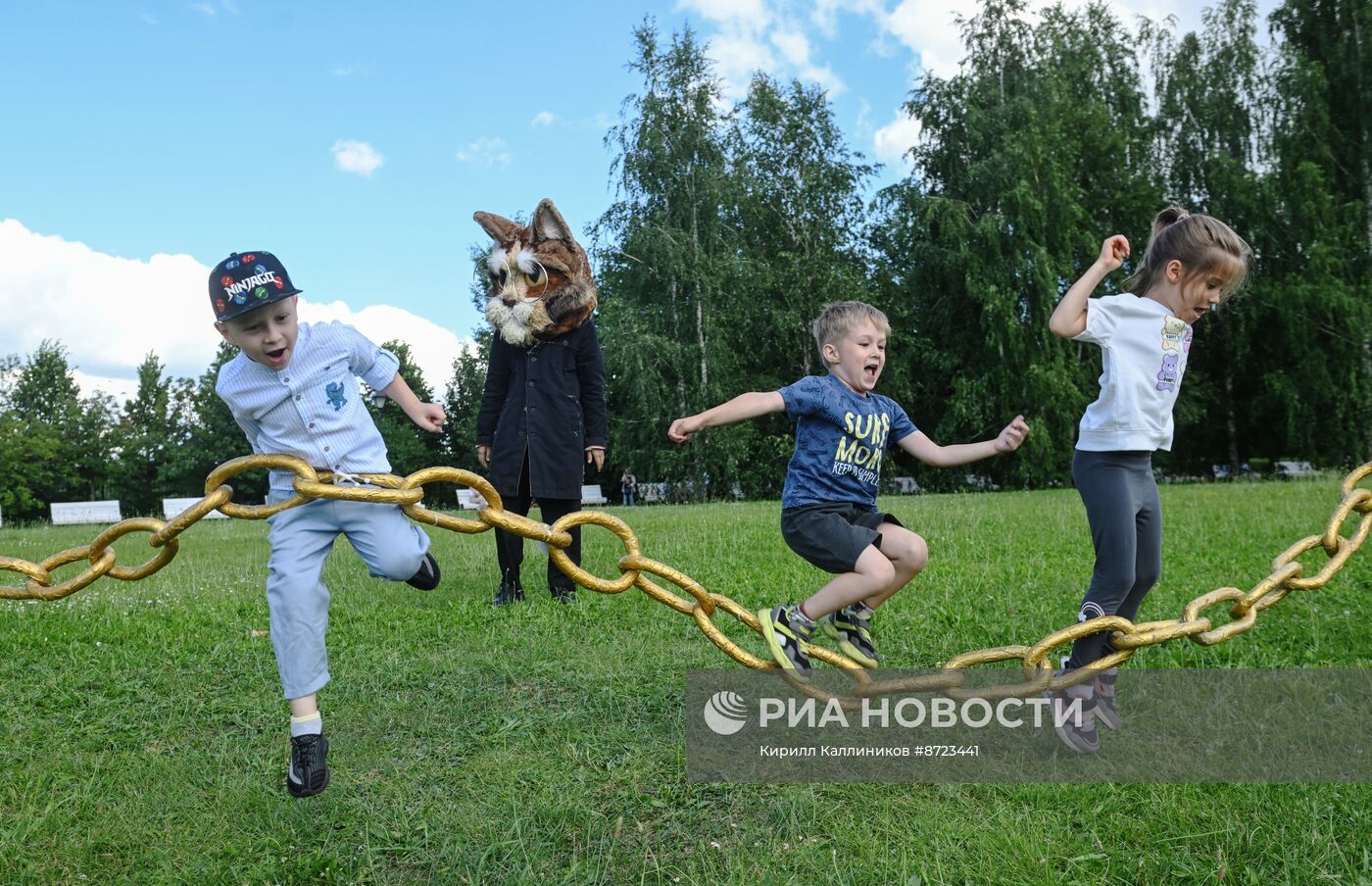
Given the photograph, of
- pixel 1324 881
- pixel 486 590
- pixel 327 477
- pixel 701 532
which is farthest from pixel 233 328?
pixel 701 532

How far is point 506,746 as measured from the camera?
3848mm

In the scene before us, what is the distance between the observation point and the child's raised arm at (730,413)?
3191 millimetres

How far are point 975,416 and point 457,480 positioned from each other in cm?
2726

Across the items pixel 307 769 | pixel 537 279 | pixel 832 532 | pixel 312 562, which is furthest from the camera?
pixel 537 279

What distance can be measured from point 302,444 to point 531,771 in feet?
4.68

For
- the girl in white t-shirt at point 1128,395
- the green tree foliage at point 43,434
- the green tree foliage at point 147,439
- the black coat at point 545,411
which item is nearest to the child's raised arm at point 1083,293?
the girl in white t-shirt at point 1128,395

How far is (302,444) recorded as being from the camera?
11.3 feet

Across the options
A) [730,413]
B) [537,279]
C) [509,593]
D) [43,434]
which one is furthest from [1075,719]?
[43,434]

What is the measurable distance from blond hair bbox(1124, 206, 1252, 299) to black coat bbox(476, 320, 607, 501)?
357 cm

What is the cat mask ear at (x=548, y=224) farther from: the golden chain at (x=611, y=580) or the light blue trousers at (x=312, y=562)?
the golden chain at (x=611, y=580)

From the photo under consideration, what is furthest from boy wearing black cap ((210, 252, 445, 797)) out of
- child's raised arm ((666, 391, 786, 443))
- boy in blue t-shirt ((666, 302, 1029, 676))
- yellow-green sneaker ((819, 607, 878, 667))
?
yellow-green sneaker ((819, 607, 878, 667))

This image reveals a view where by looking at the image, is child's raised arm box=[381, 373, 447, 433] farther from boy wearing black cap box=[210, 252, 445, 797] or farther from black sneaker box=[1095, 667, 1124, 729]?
black sneaker box=[1095, 667, 1124, 729]

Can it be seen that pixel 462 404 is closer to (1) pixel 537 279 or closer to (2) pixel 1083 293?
(1) pixel 537 279

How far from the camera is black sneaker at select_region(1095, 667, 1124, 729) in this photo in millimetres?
3871
